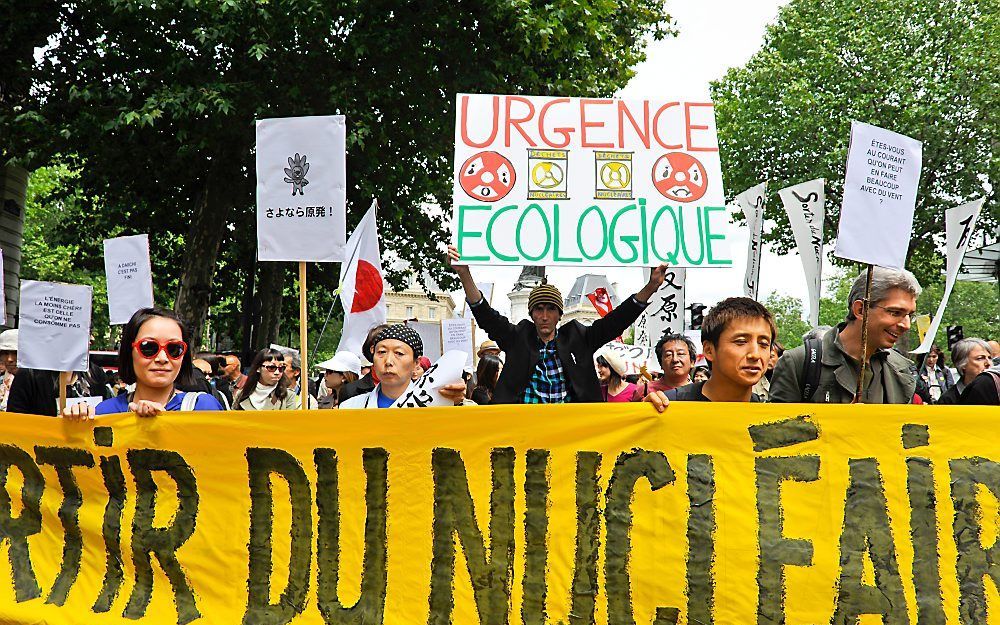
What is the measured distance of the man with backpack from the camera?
153 inches

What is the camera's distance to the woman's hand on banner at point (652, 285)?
5.50 m

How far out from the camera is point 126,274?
7633 millimetres

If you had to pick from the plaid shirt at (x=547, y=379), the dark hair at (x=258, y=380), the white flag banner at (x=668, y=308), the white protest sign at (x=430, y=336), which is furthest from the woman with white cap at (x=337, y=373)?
the white protest sign at (x=430, y=336)

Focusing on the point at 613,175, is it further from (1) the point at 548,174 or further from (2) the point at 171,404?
(2) the point at 171,404

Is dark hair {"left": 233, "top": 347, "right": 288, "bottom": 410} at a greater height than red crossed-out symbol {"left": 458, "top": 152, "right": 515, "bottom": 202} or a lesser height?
lesser

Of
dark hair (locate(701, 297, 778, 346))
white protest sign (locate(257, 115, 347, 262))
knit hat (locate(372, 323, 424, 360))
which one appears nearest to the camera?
dark hair (locate(701, 297, 778, 346))

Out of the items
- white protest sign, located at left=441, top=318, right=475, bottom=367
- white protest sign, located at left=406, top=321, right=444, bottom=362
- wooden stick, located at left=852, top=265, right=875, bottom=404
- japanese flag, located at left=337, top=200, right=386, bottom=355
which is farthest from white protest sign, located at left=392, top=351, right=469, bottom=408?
white protest sign, located at left=406, top=321, right=444, bottom=362

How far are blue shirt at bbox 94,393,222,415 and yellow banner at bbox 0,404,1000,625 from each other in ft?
0.33

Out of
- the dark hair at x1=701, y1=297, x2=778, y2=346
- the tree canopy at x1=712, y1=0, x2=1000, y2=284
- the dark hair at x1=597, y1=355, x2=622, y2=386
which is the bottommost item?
the dark hair at x1=597, y1=355, x2=622, y2=386

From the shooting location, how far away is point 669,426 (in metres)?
3.56

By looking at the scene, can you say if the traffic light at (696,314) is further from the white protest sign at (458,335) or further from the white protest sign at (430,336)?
the white protest sign at (458,335)

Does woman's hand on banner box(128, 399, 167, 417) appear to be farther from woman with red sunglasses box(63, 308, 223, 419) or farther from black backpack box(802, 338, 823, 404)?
black backpack box(802, 338, 823, 404)

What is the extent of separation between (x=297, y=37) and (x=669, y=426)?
36.7 feet

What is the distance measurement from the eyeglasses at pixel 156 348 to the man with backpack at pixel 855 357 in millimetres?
2385
